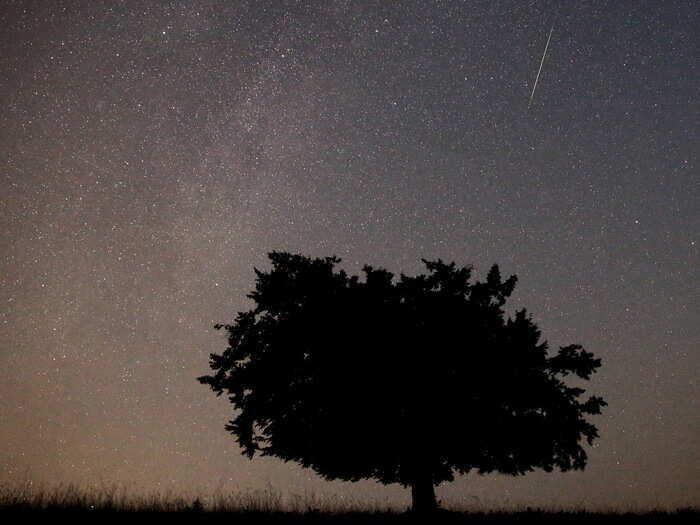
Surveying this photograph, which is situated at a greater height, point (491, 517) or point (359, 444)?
point (359, 444)

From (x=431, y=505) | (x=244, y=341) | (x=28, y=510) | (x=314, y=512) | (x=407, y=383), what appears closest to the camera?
(x=28, y=510)

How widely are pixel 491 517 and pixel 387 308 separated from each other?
846cm

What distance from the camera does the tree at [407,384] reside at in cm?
1964

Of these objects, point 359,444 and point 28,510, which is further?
point 359,444

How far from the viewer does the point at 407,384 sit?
1992 cm

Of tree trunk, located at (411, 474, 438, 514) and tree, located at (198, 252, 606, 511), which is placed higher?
tree, located at (198, 252, 606, 511)

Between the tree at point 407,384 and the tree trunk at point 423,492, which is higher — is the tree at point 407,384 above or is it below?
above

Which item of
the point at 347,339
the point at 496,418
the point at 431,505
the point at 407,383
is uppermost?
the point at 347,339

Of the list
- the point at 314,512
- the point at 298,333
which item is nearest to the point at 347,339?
the point at 298,333

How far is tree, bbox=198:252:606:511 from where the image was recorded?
1964 centimetres

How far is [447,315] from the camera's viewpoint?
2084 centimetres

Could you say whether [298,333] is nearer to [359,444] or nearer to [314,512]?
[359,444]

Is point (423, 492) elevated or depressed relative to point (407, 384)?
depressed

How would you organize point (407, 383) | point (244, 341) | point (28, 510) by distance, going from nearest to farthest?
point (28, 510), point (407, 383), point (244, 341)
